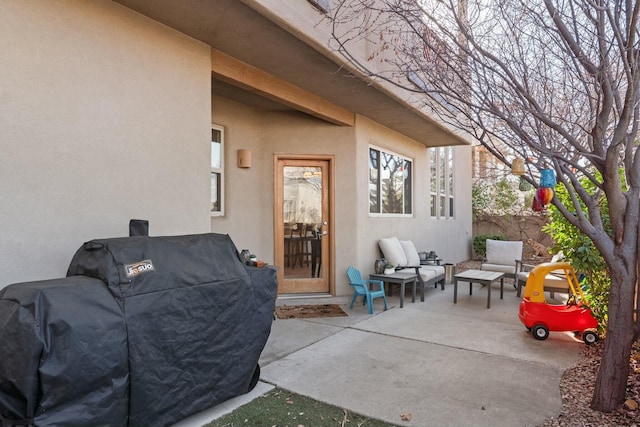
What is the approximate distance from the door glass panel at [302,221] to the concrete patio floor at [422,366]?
1488 mm

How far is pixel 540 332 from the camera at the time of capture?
4793 millimetres

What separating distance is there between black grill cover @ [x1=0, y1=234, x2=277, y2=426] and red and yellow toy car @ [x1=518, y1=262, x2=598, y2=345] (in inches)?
136

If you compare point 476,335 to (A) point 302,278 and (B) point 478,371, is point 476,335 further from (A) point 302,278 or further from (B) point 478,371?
(A) point 302,278

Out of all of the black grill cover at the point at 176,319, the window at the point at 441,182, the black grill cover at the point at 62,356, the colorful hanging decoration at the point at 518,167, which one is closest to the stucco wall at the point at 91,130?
the black grill cover at the point at 176,319

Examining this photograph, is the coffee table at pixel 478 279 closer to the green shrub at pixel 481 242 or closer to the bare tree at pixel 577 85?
the bare tree at pixel 577 85

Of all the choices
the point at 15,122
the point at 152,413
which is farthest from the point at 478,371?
the point at 15,122

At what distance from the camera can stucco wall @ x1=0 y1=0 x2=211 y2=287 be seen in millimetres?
2906

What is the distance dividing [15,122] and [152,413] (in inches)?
88.4

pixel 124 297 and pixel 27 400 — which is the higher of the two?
pixel 124 297

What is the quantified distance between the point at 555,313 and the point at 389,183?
4.33 m

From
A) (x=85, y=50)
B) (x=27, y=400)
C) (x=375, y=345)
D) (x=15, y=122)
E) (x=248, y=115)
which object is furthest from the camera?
(x=248, y=115)

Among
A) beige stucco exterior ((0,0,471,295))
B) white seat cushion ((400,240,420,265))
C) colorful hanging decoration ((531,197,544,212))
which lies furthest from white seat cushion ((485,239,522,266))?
beige stucco exterior ((0,0,471,295))

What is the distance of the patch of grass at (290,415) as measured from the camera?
2.86 metres

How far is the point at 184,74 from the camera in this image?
162 inches
